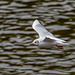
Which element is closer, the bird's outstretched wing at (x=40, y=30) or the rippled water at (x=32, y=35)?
the bird's outstretched wing at (x=40, y=30)

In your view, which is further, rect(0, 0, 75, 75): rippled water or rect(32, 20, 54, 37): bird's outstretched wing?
rect(0, 0, 75, 75): rippled water

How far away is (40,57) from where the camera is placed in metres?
22.8

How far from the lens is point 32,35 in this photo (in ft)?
83.5

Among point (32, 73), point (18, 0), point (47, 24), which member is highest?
point (18, 0)

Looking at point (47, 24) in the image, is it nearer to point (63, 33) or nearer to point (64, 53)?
point (63, 33)

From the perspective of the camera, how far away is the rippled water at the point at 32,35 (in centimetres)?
2188

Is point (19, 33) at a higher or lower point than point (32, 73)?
higher

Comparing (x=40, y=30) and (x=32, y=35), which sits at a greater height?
(x=32, y=35)

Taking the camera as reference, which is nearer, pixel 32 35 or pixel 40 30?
pixel 40 30

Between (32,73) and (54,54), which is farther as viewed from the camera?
(54,54)

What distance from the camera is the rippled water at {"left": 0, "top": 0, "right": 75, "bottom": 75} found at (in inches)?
861

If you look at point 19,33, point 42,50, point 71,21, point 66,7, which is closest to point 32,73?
point 42,50

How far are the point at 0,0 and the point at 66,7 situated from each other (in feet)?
17.9

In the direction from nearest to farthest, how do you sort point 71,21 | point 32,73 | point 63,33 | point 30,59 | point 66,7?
point 32,73 < point 30,59 < point 63,33 < point 71,21 < point 66,7
